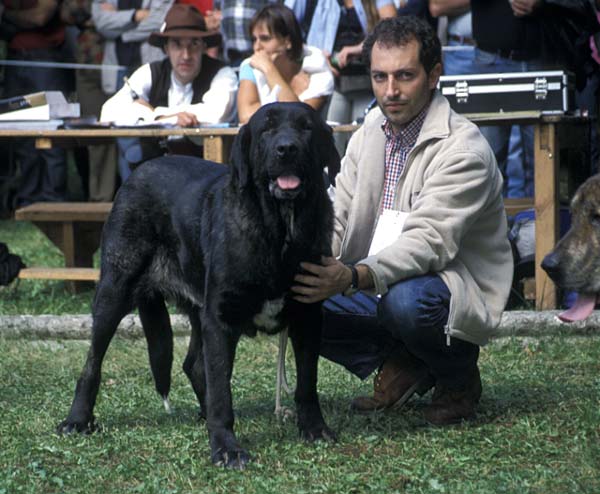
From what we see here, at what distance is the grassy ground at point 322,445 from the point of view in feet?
12.2

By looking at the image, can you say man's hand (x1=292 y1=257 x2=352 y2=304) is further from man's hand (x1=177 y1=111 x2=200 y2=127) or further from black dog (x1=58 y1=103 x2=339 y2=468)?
man's hand (x1=177 y1=111 x2=200 y2=127)

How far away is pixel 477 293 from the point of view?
4344 millimetres

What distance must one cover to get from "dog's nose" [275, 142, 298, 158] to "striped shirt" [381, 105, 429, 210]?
2.77 ft

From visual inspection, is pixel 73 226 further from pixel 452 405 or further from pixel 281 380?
pixel 452 405

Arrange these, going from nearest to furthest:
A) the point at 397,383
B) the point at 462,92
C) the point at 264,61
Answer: the point at 397,383 < the point at 462,92 < the point at 264,61

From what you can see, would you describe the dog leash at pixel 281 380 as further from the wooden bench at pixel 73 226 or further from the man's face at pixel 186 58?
the man's face at pixel 186 58

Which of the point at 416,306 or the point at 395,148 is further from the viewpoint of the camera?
the point at 395,148

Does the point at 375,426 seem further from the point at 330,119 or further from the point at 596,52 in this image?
the point at 330,119

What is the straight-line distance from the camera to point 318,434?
4.18m

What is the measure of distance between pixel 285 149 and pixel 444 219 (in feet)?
2.64

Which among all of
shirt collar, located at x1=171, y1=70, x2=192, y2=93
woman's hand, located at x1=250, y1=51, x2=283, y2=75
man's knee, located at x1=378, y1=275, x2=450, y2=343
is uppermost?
woman's hand, located at x1=250, y1=51, x2=283, y2=75

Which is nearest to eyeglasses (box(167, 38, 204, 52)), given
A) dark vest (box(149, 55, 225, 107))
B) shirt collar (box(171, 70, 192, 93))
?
dark vest (box(149, 55, 225, 107))

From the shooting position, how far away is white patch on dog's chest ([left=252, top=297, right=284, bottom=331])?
3.99 meters

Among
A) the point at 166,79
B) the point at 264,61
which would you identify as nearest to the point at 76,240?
the point at 166,79
